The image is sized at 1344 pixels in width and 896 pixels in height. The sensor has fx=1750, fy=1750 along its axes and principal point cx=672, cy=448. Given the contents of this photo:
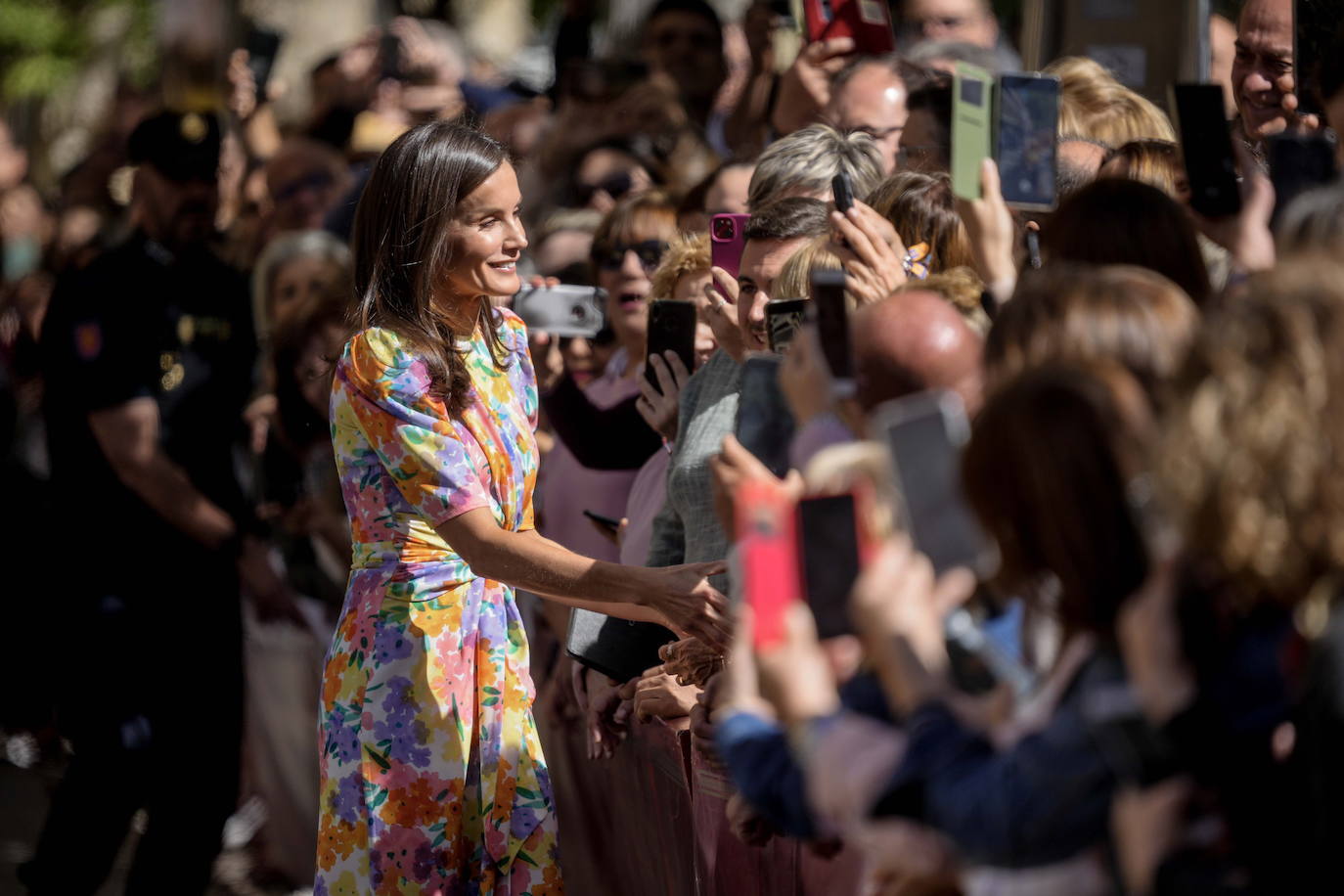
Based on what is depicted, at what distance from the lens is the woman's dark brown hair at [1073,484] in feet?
5.85

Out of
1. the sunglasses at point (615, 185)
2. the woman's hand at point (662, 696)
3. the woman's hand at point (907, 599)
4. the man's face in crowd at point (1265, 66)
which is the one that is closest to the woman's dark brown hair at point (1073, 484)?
the woman's hand at point (907, 599)

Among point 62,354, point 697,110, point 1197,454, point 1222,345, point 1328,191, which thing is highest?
point 697,110

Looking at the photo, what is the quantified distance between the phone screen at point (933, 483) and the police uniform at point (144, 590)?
3648 mm

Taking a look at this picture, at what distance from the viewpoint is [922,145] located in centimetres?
414

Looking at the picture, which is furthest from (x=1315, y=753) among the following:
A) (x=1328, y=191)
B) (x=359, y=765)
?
(x=359, y=765)

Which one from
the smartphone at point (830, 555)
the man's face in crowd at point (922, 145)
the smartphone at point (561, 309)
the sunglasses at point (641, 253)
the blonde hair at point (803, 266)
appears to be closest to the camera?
the smartphone at point (830, 555)

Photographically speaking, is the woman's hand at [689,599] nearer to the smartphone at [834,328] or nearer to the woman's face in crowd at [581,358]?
the smartphone at [834,328]

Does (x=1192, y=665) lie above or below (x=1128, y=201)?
below

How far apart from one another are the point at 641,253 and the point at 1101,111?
130 cm

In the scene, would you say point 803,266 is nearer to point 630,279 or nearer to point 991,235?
point 991,235

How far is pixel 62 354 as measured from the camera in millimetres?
5203

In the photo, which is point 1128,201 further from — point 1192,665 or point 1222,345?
point 1192,665

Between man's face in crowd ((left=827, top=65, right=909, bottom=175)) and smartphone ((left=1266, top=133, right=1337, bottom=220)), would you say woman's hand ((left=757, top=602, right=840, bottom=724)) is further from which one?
man's face in crowd ((left=827, top=65, right=909, bottom=175))

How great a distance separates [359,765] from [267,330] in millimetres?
3030
